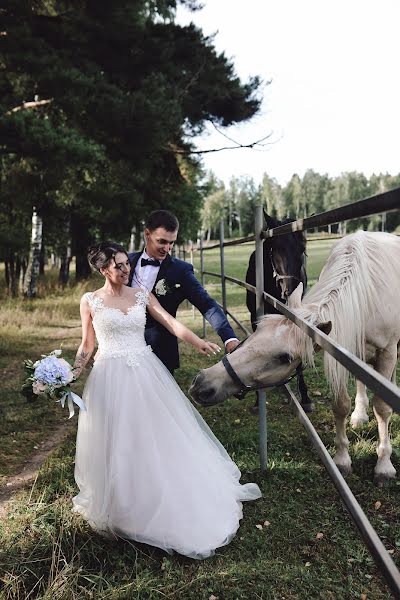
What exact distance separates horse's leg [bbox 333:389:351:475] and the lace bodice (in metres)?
1.35

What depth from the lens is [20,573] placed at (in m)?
2.19

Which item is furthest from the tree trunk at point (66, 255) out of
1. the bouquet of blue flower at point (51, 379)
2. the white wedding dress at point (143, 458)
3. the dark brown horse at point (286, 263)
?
the bouquet of blue flower at point (51, 379)

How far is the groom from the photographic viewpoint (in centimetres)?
295

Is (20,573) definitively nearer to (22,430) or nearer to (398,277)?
(22,430)

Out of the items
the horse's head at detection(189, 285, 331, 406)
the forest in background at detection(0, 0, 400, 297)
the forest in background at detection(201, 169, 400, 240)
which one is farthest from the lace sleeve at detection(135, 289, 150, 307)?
the forest in background at detection(201, 169, 400, 240)

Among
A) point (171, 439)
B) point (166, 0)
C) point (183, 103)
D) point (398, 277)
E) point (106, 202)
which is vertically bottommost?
point (171, 439)

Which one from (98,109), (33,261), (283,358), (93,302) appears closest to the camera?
(283,358)

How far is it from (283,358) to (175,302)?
1.15 metres

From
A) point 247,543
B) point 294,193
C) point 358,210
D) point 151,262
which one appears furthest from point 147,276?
point 294,193

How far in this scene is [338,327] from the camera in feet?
7.43

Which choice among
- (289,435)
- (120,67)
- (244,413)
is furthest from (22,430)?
(120,67)

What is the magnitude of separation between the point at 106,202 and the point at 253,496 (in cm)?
1188

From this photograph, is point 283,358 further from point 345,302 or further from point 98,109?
point 98,109

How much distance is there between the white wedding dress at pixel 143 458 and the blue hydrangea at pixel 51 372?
28 centimetres
